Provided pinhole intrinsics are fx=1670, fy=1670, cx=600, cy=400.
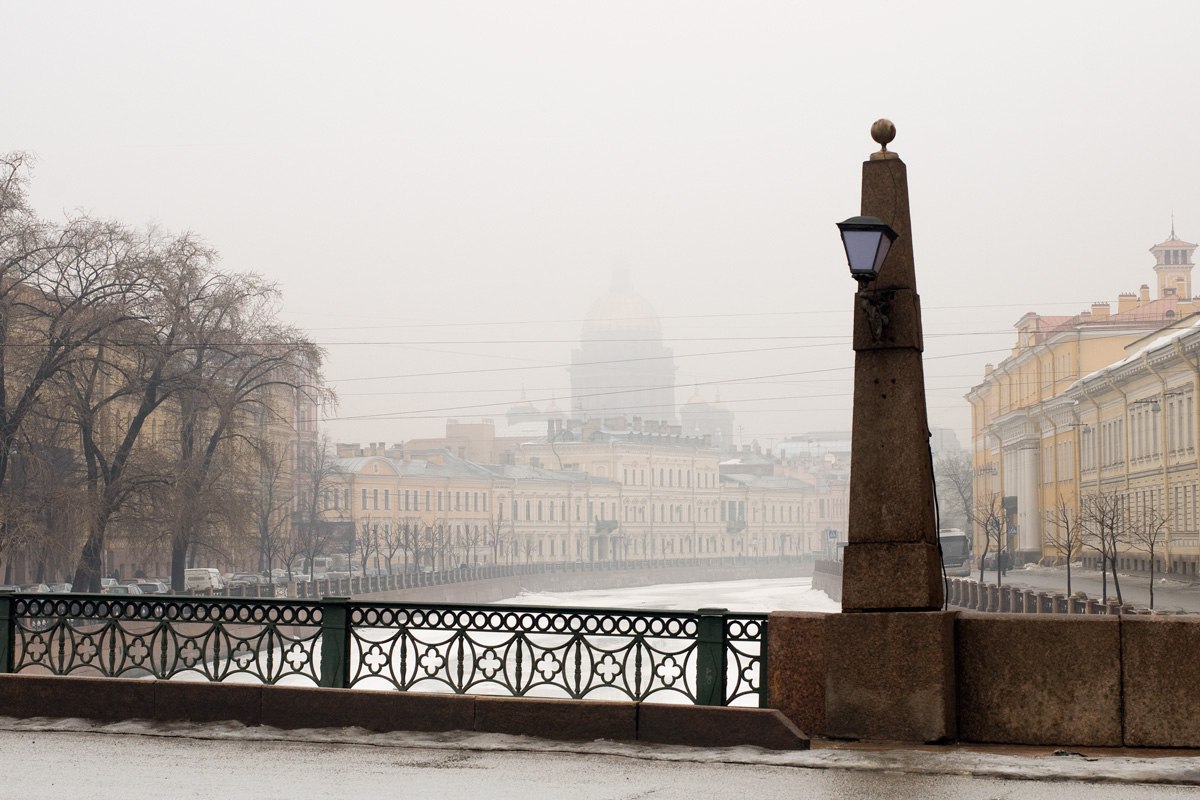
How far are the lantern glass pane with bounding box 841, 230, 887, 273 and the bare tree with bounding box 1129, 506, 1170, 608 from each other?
150 ft

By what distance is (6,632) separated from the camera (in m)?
12.2

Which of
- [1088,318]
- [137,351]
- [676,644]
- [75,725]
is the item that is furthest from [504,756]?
[1088,318]

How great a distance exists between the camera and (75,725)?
11227mm

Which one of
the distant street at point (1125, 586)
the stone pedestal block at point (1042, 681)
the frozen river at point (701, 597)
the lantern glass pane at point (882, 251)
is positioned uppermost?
the lantern glass pane at point (882, 251)

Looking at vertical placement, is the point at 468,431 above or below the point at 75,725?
above

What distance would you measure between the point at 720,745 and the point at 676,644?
48.3 m

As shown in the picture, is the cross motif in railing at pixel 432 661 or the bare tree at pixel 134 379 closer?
the cross motif in railing at pixel 432 661

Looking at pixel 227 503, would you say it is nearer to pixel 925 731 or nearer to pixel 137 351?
pixel 137 351

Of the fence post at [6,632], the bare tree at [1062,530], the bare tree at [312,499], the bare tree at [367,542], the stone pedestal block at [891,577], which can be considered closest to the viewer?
the stone pedestal block at [891,577]

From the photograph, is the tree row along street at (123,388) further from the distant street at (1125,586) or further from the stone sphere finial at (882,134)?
the stone sphere finial at (882,134)

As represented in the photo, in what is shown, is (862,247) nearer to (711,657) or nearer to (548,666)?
(711,657)

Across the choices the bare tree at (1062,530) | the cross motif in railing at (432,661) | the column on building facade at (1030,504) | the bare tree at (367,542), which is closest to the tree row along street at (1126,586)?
the bare tree at (1062,530)

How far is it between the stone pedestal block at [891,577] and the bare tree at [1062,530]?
183 ft

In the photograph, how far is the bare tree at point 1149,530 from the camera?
181ft
